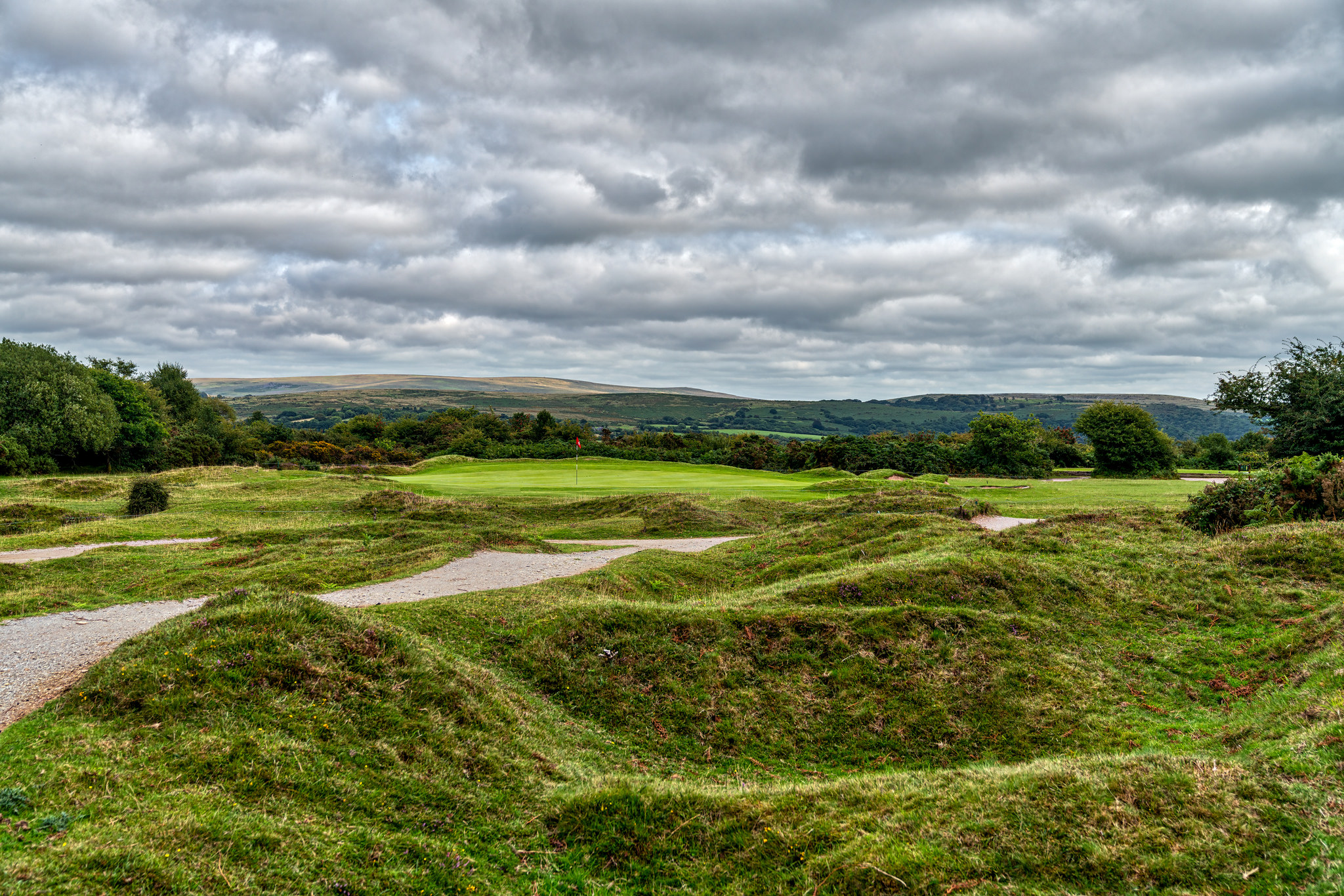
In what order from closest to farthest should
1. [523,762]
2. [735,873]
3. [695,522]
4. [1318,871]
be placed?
[1318,871], [735,873], [523,762], [695,522]

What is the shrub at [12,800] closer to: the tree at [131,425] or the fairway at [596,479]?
the fairway at [596,479]

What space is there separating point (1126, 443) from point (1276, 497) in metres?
53.0

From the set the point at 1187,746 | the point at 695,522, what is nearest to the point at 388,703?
the point at 1187,746

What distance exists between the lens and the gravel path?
8.20 metres

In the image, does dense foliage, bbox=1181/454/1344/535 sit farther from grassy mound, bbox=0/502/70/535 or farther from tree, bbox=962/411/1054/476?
tree, bbox=962/411/1054/476

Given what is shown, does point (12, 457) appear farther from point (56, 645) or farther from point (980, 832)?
point (980, 832)

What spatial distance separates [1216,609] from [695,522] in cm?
1947

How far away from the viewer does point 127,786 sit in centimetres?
544

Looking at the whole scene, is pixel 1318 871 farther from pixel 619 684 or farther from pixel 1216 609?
pixel 1216 609

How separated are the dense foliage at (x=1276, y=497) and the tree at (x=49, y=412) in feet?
230

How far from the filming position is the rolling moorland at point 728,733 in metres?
5.16

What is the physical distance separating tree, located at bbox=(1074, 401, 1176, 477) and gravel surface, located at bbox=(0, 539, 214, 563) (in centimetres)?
7219

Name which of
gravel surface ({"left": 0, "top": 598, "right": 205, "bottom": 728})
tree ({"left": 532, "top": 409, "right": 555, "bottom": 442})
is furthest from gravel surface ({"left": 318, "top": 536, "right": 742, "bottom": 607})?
tree ({"left": 532, "top": 409, "right": 555, "bottom": 442})

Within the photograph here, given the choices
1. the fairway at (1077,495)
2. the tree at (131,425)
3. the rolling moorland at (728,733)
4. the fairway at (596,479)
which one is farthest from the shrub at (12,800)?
the tree at (131,425)
